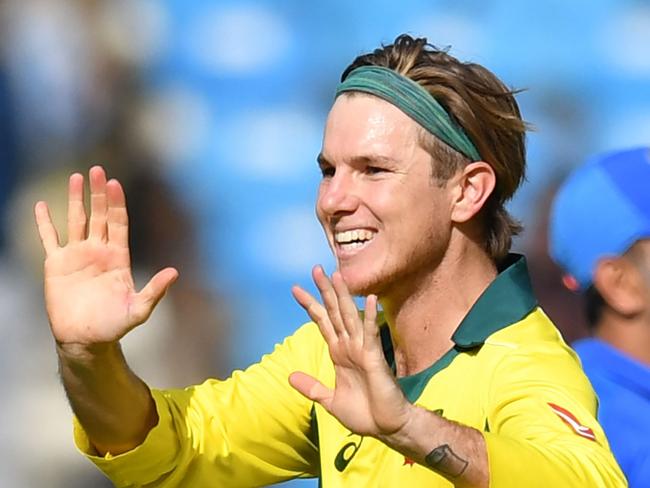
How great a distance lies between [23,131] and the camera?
5480 mm

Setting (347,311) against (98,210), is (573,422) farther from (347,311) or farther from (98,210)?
(98,210)

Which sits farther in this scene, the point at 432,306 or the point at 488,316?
the point at 432,306

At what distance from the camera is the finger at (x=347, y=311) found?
9.05ft

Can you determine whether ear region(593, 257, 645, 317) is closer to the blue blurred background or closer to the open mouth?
the open mouth

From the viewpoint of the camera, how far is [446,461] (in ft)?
8.66

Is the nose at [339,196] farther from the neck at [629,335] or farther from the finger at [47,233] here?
the neck at [629,335]

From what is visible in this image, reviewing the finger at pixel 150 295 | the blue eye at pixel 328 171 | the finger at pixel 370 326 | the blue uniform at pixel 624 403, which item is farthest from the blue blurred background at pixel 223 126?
the finger at pixel 370 326

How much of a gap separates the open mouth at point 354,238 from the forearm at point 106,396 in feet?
1.68

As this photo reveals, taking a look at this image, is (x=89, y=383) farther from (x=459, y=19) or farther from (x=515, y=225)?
(x=459, y=19)

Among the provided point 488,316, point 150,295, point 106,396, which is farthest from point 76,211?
point 488,316

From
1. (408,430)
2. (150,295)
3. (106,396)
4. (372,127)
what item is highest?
(372,127)

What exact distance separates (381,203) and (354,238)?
0.31 ft

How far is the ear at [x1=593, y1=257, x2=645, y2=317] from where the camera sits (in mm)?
3867

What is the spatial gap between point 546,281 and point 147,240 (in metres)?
1.38
